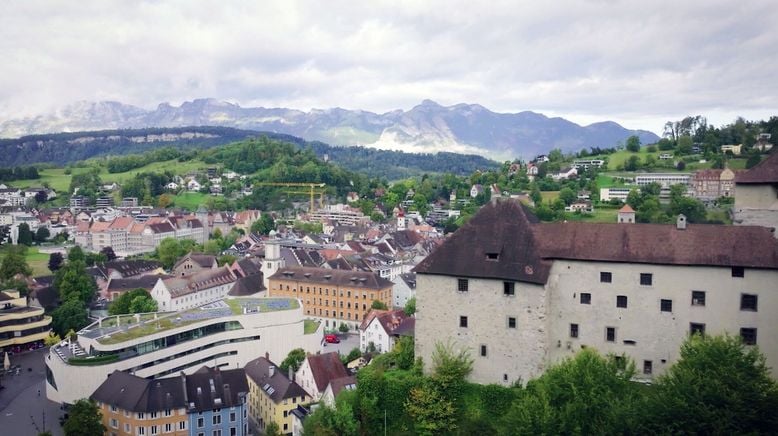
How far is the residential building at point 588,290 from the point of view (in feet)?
94.3

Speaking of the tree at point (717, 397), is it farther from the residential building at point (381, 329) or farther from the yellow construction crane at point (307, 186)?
the yellow construction crane at point (307, 186)

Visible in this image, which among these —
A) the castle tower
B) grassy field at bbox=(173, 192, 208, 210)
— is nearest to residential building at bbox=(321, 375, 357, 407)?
the castle tower

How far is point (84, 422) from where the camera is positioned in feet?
150

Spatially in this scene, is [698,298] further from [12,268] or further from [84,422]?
[12,268]

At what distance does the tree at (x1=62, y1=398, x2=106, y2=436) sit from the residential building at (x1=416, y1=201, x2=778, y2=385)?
2748 centimetres

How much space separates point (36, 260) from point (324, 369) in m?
85.8

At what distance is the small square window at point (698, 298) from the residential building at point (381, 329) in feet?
125

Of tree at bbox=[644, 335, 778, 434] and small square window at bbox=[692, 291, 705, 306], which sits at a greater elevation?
small square window at bbox=[692, 291, 705, 306]

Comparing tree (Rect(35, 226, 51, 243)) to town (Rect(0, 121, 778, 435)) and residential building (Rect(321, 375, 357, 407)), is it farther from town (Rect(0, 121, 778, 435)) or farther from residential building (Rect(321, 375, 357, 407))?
residential building (Rect(321, 375, 357, 407))

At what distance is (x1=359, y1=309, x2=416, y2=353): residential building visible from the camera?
219 feet

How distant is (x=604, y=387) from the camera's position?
26.2m

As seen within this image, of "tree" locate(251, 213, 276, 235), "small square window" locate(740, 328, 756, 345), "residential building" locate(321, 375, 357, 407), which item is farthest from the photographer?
"tree" locate(251, 213, 276, 235)

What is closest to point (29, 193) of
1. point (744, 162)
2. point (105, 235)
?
point (105, 235)

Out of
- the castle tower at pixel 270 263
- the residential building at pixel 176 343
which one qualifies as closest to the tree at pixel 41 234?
the castle tower at pixel 270 263
